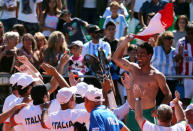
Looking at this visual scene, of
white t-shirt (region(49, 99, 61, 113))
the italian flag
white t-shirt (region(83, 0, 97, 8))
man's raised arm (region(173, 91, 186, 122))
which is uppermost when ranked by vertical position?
the italian flag

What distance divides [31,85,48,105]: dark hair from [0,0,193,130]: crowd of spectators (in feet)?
5.17

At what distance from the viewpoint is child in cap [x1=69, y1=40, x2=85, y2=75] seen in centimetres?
1084

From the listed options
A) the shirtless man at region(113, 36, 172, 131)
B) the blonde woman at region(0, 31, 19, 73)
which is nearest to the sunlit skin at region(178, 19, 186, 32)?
the blonde woman at region(0, 31, 19, 73)

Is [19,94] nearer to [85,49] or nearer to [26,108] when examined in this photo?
[26,108]

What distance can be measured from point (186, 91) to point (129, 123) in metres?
1.29

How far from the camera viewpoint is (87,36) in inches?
500

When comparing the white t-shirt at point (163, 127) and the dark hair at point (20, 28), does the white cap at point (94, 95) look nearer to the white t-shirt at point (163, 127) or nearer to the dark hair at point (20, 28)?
the white t-shirt at point (163, 127)

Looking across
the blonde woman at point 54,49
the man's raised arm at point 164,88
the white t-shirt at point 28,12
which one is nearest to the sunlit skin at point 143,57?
the man's raised arm at point 164,88

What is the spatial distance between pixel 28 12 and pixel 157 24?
5790 millimetres

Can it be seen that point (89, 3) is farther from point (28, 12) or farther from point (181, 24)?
point (181, 24)

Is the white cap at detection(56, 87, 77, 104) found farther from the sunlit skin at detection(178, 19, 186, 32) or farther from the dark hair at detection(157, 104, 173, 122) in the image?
the sunlit skin at detection(178, 19, 186, 32)

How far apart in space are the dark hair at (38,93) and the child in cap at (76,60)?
4142 mm

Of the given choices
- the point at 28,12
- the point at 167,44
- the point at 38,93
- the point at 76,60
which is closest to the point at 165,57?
the point at 167,44

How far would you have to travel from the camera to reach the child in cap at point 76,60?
1084cm
